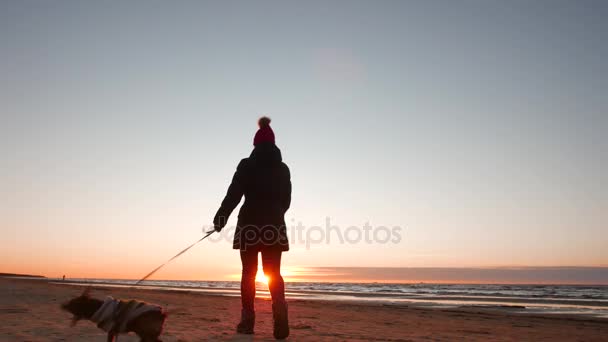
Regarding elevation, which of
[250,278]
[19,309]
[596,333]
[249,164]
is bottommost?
[596,333]

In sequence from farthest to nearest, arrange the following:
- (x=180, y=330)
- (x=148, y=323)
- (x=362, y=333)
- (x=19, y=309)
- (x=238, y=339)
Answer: (x=19, y=309) → (x=362, y=333) → (x=180, y=330) → (x=238, y=339) → (x=148, y=323)

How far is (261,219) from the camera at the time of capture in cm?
522

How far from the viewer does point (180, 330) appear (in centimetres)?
576

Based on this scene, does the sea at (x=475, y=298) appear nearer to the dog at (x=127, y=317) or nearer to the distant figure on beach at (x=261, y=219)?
the distant figure on beach at (x=261, y=219)

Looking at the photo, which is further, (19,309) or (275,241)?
(19,309)

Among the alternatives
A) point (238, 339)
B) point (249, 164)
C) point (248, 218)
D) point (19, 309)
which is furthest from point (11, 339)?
point (19, 309)

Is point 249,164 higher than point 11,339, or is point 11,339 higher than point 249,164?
point 249,164

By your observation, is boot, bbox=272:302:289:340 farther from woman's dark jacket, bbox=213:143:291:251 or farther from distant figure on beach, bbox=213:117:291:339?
woman's dark jacket, bbox=213:143:291:251

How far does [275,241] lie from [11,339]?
274 centimetres

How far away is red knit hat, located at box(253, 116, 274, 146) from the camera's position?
5566mm

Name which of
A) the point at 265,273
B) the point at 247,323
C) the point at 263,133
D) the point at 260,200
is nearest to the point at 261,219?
the point at 260,200

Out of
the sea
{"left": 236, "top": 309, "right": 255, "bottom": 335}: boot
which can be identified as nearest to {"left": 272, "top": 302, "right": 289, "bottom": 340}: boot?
{"left": 236, "top": 309, "right": 255, "bottom": 335}: boot

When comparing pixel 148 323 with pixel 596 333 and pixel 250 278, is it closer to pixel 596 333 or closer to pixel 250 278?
pixel 250 278

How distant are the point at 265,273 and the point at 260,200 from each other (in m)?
0.81
